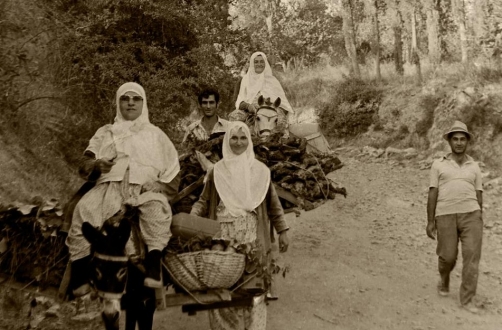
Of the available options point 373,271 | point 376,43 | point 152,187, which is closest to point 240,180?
point 152,187

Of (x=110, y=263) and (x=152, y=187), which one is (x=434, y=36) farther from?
(x=110, y=263)

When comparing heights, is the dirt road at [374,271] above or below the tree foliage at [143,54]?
below

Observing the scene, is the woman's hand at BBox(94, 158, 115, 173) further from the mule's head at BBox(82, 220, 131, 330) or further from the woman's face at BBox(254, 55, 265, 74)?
the woman's face at BBox(254, 55, 265, 74)

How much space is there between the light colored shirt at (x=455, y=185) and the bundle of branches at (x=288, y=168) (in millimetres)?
1303

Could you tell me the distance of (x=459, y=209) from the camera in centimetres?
629

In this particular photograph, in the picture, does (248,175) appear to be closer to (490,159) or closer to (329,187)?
(329,187)

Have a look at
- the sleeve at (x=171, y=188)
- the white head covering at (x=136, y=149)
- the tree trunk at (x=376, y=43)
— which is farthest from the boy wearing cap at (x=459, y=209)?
the tree trunk at (x=376, y=43)

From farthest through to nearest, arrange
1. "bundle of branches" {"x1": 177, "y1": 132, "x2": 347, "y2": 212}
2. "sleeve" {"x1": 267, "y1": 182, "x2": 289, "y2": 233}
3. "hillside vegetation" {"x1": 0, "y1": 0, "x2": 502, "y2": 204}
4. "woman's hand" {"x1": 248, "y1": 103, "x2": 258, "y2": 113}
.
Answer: "hillside vegetation" {"x1": 0, "y1": 0, "x2": 502, "y2": 204} → "woman's hand" {"x1": 248, "y1": 103, "x2": 258, "y2": 113} → "bundle of branches" {"x1": 177, "y1": 132, "x2": 347, "y2": 212} → "sleeve" {"x1": 267, "y1": 182, "x2": 289, "y2": 233}

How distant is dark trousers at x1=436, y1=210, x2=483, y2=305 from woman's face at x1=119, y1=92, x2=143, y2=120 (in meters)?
3.68

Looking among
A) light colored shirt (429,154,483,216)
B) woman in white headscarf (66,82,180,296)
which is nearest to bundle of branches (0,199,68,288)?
woman in white headscarf (66,82,180,296)

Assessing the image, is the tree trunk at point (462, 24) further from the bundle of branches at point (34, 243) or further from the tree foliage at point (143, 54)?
the bundle of branches at point (34, 243)

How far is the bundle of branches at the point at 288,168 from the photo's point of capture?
5.65 meters

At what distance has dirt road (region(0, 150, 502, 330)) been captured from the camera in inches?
245

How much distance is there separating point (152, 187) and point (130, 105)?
713mm
